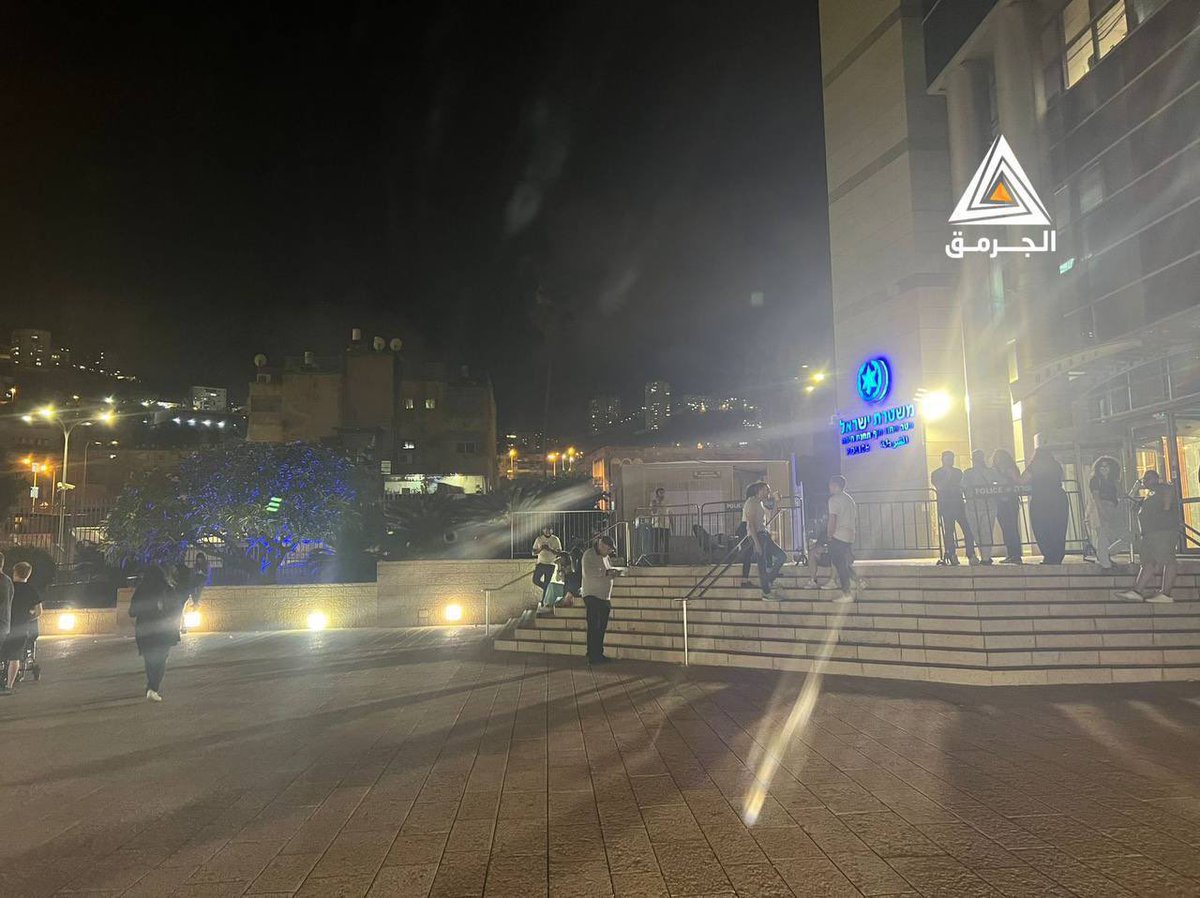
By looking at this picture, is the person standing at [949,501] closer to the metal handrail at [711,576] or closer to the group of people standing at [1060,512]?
the group of people standing at [1060,512]

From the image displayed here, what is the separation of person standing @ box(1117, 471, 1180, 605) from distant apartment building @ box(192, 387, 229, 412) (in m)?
104

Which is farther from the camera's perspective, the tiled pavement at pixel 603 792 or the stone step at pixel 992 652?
the stone step at pixel 992 652

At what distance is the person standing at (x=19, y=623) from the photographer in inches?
404

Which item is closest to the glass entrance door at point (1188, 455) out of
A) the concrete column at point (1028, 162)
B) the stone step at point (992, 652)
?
the concrete column at point (1028, 162)

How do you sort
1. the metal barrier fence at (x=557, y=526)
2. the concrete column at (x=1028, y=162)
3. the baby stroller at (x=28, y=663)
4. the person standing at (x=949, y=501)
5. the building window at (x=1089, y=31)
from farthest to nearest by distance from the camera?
the metal barrier fence at (x=557, y=526)
the concrete column at (x=1028, y=162)
the building window at (x=1089, y=31)
the person standing at (x=949, y=501)
the baby stroller at (x=28, y=663)

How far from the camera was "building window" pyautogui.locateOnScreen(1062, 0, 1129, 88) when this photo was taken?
54.2 ft

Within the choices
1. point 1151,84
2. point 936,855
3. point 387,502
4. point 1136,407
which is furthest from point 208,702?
point 1151,84

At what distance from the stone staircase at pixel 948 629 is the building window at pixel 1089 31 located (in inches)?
467

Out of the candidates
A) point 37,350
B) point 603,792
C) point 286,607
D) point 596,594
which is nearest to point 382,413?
point 286,607

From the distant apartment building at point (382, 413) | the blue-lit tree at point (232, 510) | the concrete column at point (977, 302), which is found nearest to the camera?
the concrete column at point (977, 302)

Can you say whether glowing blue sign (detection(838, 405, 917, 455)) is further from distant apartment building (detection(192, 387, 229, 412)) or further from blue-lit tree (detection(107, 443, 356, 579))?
distant apartment building (detection(192, 387, 229, 412))

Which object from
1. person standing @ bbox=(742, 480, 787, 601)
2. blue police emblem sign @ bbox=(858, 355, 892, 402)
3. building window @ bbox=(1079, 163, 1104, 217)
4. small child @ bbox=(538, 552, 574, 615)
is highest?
building window @ bbox=(1079, 163, 1104, 217)

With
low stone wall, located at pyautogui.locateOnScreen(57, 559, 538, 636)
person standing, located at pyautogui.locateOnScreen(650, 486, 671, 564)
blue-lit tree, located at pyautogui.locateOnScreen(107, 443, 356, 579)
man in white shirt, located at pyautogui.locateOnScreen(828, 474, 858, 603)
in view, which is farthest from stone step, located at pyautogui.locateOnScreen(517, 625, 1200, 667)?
blue-lit tree, located at pyautogui.locateOnScreen(107, 443, 356, 579)

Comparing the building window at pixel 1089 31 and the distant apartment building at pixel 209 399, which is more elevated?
the distant apartment building at pixel 209 399
